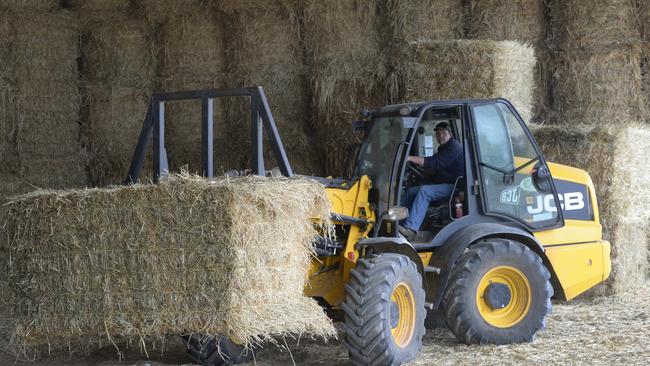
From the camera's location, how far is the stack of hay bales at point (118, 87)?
11250mm

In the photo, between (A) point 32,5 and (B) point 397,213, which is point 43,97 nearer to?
(A) point 32,5

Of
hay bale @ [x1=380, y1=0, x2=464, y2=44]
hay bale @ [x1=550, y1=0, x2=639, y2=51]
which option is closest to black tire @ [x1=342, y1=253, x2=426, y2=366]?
hay bale @ [x1=380, y1=0, x2=464, y2=44]

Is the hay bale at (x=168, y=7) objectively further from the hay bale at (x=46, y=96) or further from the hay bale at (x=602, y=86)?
the hay bale at (x=602, y=86)

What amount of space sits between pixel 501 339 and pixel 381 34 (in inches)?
159

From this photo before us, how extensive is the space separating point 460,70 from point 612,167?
1.65 m

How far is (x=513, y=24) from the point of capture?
1045cm

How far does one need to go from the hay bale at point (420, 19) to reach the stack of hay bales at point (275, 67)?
110 centimetres

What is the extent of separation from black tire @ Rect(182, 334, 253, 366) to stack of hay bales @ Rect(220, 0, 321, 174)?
12.9 feet

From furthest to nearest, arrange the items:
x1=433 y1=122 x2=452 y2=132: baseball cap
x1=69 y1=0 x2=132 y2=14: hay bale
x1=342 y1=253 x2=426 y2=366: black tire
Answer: x1=69 y1=0 x2=132 y2=14: hay bale < x1=433 y1=122 x2=452 y2=132: baseball cap < x1=342 y1=253 x2=426 y2=366: black tire

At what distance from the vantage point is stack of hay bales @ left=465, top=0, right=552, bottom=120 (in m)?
10.4

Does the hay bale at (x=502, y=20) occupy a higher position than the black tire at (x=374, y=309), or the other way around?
the hay bale at (x=502, y=20)

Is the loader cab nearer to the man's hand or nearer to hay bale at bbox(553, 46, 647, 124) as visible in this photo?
the man's hand

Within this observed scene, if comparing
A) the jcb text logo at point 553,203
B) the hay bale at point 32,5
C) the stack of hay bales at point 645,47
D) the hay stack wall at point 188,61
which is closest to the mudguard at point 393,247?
the jcb text logo at point 553,203

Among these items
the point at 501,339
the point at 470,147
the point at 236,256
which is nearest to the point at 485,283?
the point at 501,339
